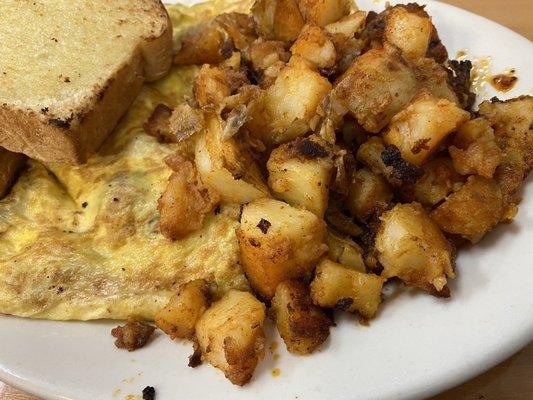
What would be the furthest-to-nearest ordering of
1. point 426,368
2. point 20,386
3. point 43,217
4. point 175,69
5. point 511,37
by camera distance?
point 175,69 < point 511,37 < point 43,217 < point 20,386 < point 426,368

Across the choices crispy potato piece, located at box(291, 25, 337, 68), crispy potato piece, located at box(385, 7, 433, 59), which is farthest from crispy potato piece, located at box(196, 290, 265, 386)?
crispy potato piece, located at box(385, 7, 433, 59)

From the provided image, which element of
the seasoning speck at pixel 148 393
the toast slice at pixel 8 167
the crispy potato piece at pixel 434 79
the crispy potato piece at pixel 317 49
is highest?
the crispy potato piece at pixel 317 49

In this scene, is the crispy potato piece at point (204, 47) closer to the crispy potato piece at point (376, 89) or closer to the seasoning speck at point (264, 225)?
the crispy potato piece at point (376, 89)

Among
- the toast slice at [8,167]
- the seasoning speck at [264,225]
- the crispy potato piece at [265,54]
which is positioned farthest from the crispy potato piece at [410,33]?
the toast slice at [8,167]

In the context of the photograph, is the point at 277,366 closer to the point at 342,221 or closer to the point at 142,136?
the point at 342,221

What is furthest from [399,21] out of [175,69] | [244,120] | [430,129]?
[175,69]
